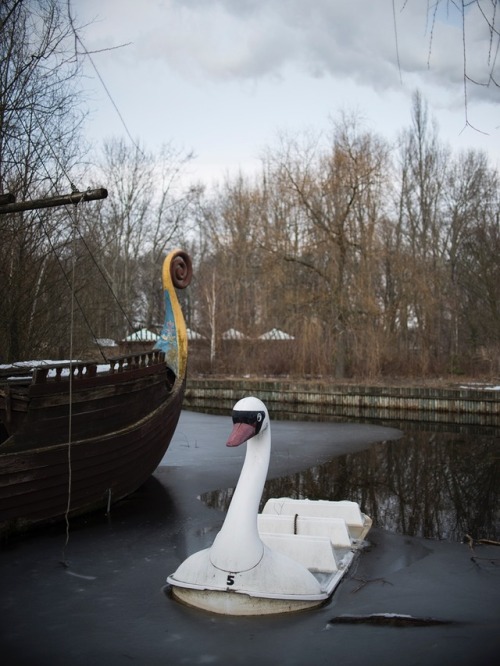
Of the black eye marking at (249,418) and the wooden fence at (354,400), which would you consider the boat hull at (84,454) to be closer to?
the black eye marking at (249,418)

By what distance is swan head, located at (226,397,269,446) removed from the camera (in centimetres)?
423

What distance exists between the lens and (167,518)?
6879 mm

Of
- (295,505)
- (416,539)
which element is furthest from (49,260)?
(416,539)

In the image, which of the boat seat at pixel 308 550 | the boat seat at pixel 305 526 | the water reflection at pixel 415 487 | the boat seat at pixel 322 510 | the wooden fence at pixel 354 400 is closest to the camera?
the boat seat at pixel 308 550

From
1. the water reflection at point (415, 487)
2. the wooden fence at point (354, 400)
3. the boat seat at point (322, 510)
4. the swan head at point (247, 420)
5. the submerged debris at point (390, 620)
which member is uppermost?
the swan head at point (247, 420)

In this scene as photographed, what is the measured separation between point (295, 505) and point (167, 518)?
4.66ft

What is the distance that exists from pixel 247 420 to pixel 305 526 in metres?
1.77

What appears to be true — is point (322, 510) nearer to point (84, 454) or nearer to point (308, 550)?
point (308, 550)

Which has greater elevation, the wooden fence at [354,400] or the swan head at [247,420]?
the swan head at [247,420]

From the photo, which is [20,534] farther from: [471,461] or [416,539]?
[471,461]

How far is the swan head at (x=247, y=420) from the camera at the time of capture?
4.23 meters

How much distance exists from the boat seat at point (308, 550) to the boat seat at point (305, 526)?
0.64m

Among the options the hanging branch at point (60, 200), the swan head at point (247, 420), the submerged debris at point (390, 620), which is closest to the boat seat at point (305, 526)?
the submerged debris at point (390, 620)

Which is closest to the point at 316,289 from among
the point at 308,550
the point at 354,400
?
the point at 354,400
